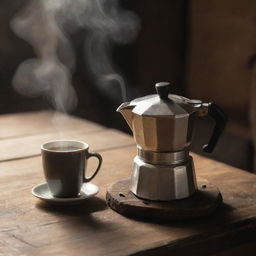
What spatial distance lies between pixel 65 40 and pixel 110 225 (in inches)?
83.9

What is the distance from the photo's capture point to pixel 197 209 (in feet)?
3.34

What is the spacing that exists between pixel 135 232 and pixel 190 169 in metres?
0.21

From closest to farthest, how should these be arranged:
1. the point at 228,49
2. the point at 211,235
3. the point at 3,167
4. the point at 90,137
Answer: the point at 211,235
the point at 3,167
the point at 90,137
the point at 228,49

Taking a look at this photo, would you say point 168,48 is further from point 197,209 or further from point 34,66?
point 197,209

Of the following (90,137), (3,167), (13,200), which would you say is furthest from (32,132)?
(13,200)

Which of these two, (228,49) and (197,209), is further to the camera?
(228,49)

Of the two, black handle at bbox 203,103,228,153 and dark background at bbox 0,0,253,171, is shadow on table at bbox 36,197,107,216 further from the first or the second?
dark background at bbox 0,0,253,171

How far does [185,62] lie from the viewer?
10.3 ft

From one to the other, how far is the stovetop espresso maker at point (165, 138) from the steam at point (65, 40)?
172cm

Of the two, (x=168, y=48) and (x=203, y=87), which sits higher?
(x=168, y=48)

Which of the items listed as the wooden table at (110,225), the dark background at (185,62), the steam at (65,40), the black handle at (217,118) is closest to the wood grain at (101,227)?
the wooden table at (110,225)

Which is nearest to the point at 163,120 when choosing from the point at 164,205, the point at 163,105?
the point at 163,105

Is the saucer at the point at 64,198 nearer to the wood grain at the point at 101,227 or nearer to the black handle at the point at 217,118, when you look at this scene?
the wood grain at the point at 101,227

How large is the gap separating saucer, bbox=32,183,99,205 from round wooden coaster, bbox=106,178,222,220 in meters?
0.04
